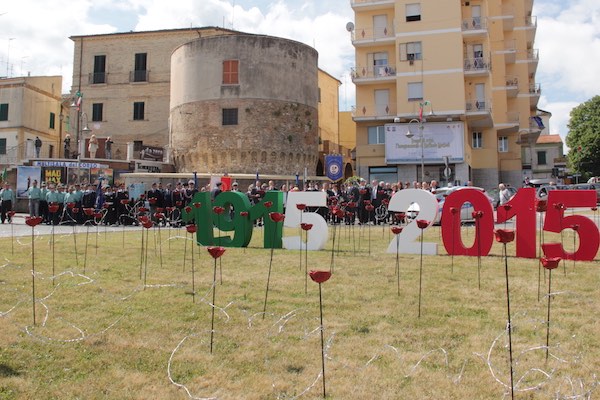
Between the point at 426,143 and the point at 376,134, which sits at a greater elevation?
the point at 376,134

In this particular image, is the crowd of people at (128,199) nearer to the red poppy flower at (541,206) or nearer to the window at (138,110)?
the red poppy flower at (541,206)

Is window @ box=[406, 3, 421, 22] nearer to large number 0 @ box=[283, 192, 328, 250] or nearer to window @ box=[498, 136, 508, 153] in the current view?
window @ box=[498, 136, 508, 153]

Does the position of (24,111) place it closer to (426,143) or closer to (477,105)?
(426,143)

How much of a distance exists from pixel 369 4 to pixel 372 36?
2.18 m

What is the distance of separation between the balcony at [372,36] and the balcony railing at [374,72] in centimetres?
167

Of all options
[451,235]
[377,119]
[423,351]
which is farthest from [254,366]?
[377,119]

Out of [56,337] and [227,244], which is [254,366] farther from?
[227,244]

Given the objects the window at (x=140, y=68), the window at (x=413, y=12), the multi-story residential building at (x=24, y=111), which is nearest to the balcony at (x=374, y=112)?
the window at (x=413, y=12)

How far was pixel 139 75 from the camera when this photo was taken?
47.7 metres

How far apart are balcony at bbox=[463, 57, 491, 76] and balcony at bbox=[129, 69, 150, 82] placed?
1142 inches

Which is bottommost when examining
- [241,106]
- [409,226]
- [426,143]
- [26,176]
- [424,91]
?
[409,226]

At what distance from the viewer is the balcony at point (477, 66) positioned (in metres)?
33.8

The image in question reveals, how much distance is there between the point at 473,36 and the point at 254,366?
34548 mm

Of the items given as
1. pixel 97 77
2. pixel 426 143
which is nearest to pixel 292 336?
pixel 426 143
